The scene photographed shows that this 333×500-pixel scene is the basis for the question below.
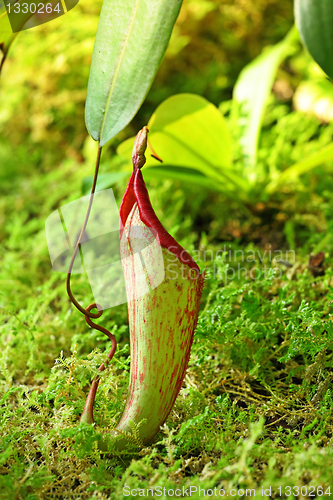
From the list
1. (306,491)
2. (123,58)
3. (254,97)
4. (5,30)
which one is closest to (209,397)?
(306,491)

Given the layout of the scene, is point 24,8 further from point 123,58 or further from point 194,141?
point 194,141

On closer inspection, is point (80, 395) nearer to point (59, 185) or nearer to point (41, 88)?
point (59, 185)

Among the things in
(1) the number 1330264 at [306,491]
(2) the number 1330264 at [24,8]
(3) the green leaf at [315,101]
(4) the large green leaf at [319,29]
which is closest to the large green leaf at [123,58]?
(2) the number 1330264 at [24,8]

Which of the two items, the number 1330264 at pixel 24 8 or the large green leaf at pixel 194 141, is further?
the large green leaf at pixel 194 141

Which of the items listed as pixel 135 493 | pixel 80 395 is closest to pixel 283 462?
pixel 135 493

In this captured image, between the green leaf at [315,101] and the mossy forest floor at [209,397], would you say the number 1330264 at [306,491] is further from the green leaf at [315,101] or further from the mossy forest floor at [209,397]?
the green leaf at [315,101]

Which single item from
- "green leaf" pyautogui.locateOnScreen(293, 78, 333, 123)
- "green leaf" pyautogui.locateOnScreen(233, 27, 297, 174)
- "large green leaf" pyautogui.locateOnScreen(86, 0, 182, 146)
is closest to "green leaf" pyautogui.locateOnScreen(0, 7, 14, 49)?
"large green leaf" pyautogui.locateOnScreen(86, 0, 182, 146)

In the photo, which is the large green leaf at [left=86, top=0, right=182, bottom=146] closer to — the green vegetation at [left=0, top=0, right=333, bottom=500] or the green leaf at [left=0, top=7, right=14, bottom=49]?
the green leaf at [left=0, top=7, right=14, bottom=49]
